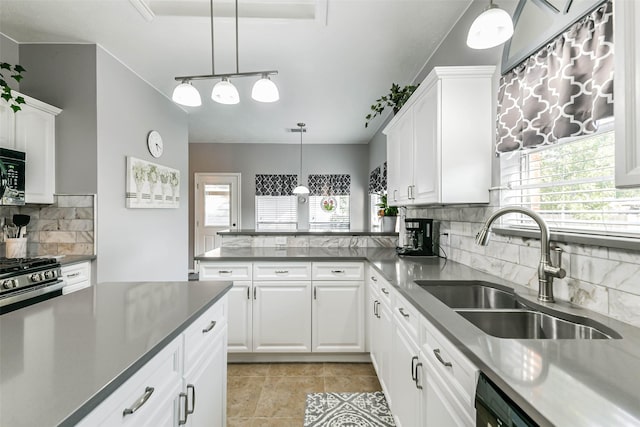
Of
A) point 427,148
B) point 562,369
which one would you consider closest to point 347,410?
point 562,369

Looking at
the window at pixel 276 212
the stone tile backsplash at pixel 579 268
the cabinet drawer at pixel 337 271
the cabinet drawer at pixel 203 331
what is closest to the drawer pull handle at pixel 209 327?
the cabinet drawer at pixel 203 331

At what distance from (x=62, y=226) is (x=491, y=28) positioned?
3.56 m

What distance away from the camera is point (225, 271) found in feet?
8.44

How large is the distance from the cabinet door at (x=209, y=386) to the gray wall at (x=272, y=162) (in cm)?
504

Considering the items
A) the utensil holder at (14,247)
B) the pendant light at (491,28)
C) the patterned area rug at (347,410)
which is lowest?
the patterned area rug at (347,410)

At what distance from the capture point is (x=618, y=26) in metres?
0.72

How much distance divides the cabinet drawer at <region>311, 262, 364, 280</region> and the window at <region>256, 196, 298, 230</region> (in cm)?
389

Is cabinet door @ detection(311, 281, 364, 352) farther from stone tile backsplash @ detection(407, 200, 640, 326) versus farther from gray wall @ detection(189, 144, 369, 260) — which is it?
gray wall @ detection(189, 144, 369, 260)

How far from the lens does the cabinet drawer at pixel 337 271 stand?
2.60 metres

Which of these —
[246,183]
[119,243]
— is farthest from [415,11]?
[246,183]

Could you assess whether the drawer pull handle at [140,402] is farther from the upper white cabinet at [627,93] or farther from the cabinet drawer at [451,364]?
the upper white cabinet at [627,93]

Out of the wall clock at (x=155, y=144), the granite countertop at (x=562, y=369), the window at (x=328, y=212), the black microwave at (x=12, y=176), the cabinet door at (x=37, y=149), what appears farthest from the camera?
the window at (x=328, y=212)

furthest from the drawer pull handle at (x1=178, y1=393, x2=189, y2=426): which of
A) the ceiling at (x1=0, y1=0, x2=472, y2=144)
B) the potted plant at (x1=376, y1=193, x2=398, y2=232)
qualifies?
the potted plant at (x1=376, y1=193, x2=398, y2=232)

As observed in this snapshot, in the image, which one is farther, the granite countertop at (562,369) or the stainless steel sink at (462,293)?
the stainless steel sink at (462,293)
